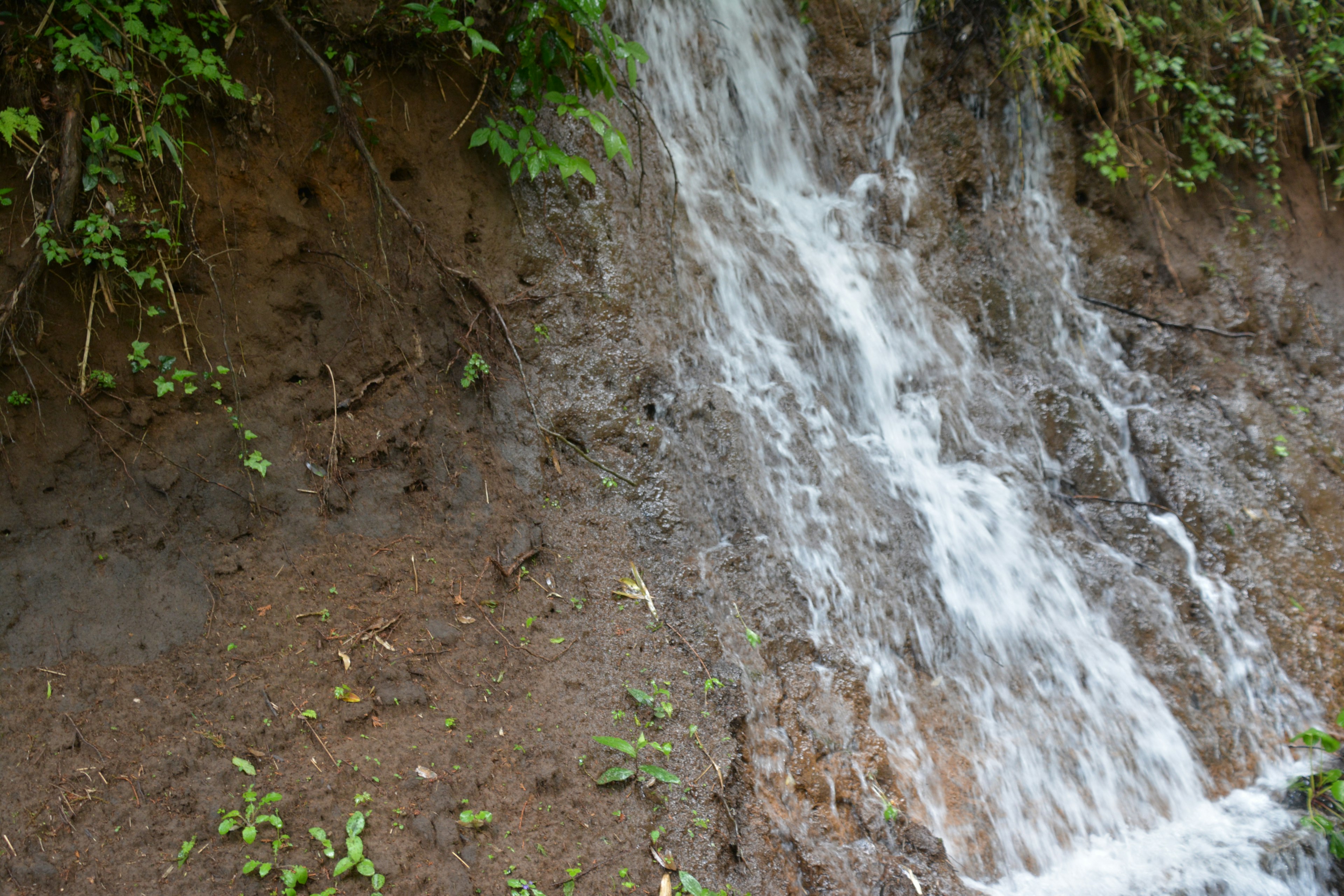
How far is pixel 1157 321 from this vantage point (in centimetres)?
604

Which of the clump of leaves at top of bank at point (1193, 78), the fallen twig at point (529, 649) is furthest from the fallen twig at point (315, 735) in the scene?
the clump of leaves at top of bank at point (1193, 78)

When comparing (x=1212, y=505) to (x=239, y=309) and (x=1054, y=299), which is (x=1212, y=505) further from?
(x=239, y=309)

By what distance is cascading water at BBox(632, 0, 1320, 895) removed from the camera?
367cm

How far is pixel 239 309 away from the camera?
352 centimetres

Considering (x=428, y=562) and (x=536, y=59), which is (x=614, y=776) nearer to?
(x=428, y=562)

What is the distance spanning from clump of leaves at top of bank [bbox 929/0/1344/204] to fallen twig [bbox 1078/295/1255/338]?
1016mm

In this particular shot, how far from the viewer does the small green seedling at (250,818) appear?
2490 millimetres

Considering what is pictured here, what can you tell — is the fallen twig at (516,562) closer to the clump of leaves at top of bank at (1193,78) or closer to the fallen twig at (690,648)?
the fallen twig at (690,648)

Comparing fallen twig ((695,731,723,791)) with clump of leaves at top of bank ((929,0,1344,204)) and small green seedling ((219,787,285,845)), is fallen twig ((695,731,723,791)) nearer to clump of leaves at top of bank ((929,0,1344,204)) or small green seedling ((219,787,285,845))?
small green seedling ((219,787,285,845))

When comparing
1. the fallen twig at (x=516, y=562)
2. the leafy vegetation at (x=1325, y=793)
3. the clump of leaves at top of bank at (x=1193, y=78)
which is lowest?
the leafy vegetation at (x=1325, y=793)

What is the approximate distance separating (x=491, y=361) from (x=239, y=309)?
1.16 meters

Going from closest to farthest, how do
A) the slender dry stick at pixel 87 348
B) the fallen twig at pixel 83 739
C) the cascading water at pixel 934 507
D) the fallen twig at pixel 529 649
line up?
the fallen twig at pixel 83 739, the slender dry stick at pixel 87 348, the fallen twig at pixel 529 649, the cascading water at pixel 934 507

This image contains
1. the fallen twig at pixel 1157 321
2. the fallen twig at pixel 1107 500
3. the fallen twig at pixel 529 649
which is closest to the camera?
the fallen twig at pixel 529 649

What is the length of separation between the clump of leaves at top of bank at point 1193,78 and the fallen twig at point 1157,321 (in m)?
1.02
